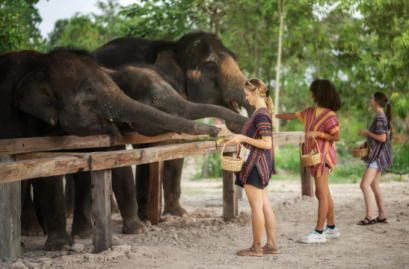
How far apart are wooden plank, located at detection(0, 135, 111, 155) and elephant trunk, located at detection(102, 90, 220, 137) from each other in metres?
0.26

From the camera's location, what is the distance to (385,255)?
13.8ft

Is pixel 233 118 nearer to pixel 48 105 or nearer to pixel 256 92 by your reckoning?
pixel 256 92

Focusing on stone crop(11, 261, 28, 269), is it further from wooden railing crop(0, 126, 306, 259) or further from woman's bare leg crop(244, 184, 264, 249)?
woman's bare leg crop(244, 184, 264, 249)

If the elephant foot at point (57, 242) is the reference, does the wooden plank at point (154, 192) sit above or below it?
above

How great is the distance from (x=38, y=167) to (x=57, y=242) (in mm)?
1614

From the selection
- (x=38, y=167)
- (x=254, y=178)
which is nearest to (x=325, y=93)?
(x=254, y=178)

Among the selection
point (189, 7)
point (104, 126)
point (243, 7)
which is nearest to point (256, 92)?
point (104, 126)

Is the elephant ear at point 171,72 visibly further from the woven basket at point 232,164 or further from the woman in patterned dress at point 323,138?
the woven basket at point 232,164

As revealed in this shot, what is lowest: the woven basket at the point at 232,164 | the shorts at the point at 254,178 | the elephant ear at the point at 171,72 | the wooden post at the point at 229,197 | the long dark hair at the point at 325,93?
the wooden post at the point at 229,197

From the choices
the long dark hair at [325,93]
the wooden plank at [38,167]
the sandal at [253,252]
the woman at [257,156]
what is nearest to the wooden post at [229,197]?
Result: the long dark hair at [325,93]

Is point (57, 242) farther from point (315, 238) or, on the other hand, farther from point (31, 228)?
point (315, 238)

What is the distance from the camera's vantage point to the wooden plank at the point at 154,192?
239 inches

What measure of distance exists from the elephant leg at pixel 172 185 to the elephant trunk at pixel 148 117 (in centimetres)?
215

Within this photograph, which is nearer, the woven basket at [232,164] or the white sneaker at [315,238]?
the woven basket at [232,164]
